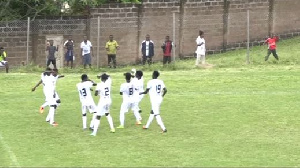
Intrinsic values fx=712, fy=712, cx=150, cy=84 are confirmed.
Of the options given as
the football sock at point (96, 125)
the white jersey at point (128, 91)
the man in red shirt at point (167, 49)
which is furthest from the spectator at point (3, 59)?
the football sock at point (96, 125)

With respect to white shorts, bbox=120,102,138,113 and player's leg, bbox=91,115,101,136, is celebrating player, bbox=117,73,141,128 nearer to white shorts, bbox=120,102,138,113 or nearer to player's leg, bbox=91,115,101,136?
white shorts, bbox=120,102,138,113

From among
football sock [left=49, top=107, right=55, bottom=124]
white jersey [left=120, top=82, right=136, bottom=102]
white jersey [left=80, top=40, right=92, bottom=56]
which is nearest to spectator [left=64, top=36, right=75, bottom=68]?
white jersey [left=80, top=40, right=92, bottom=56]

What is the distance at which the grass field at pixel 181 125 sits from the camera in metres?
19.5

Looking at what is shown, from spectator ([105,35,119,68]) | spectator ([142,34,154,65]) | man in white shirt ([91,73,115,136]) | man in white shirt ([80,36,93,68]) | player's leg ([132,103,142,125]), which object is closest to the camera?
man in white shirt ([91,73,115,136])

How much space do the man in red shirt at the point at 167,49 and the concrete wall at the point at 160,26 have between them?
2869 millimetres

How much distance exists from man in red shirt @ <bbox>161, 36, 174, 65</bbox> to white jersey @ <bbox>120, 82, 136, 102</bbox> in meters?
13.2

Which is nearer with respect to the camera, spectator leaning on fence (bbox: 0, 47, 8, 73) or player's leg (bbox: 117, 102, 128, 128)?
player's leg (bbox: 117, 102, 128, 128)

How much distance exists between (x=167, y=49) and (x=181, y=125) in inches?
489

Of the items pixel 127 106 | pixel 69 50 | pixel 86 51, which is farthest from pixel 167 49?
pixel 127 106

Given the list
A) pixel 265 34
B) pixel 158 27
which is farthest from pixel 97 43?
pixel 265 34

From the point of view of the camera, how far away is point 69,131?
901 inches

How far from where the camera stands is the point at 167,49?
3581cm

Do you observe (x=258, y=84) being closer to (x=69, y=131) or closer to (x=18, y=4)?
(x=69, y=131)

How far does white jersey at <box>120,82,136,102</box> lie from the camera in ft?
73.7
